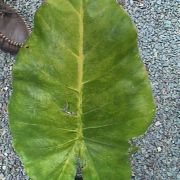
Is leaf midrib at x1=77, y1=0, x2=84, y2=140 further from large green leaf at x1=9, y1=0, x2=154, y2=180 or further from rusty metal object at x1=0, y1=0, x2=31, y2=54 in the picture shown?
rusty metal object at x1=0, y1=0, x2=31, y2=54

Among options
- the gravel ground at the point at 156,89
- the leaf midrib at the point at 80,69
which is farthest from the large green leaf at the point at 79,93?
the gravel ground at the point at 156,89

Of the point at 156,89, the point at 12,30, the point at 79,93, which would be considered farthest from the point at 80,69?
the point at 12,30

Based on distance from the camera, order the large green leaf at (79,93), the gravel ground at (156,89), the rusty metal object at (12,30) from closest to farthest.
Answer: the large green leaf at (79,93) < the gravel ground at (156,89) < the rusty metal object at (12,30)

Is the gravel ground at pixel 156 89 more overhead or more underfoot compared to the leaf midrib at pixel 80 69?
more underfoot

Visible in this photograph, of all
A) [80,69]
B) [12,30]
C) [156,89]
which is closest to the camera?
[80,69]

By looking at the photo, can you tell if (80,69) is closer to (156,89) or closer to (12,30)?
(156,89)

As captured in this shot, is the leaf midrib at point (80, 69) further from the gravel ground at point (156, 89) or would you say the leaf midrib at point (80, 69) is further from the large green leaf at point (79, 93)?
the gravel ground at point (156, 89)

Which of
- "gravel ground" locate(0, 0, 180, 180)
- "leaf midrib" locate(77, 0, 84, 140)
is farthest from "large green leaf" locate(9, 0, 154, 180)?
"gravel ground" locate(0, 0, 180, 180)
